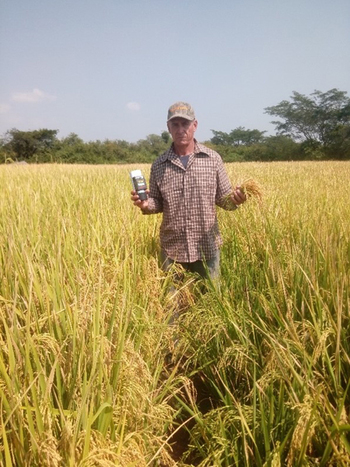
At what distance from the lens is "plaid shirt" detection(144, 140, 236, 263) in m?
2.41

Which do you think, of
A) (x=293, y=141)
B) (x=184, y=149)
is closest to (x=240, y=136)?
(x=293, y=141)

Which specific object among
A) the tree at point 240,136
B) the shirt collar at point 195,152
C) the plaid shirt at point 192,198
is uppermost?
the tree at point 240,136

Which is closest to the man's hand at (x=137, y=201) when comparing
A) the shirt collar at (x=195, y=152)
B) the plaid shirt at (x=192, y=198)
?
the plaid shirt at (x=192, y=198)

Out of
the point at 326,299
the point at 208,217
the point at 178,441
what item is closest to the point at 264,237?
the point at 208,217

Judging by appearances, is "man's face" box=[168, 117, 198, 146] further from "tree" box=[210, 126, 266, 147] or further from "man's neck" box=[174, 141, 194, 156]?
"tree" box=[210, 126, 266, 147]

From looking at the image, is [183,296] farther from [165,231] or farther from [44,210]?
[44,210]

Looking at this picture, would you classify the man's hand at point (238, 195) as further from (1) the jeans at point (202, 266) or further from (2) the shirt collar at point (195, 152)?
(1) the jeans at point (202, 266)

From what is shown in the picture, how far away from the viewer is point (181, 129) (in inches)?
92.5

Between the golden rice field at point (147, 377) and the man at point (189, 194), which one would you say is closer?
the golden rice field at point (147, 377)

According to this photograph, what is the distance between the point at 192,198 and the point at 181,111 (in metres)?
0.56

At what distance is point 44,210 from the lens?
113 inches

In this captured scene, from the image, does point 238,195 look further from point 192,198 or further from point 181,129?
point 181,129

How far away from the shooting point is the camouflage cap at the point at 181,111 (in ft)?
7.56

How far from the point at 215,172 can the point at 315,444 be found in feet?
5.46
